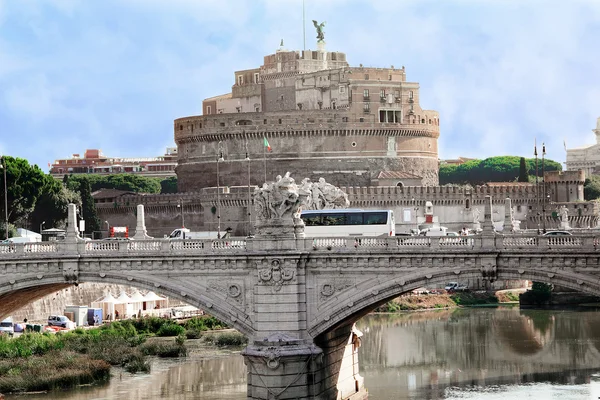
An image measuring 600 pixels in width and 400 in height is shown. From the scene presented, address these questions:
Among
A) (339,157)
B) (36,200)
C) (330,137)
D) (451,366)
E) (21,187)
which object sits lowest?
(451,366)

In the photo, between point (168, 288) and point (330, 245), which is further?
point (168, 288)

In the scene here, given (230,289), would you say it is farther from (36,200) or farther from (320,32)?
(320,32)

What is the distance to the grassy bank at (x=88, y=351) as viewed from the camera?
46.5 m

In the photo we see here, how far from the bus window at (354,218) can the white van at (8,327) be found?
51.3 ft

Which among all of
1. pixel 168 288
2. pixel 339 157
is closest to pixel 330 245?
pixel 168 288

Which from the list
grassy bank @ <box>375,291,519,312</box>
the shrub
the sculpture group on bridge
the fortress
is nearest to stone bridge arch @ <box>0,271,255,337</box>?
the sculpture group on bridge

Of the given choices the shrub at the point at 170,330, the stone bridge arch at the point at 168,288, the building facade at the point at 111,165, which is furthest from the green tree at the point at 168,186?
the stone bridge arch at the point at 168,288

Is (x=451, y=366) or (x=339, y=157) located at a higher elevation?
(x=339, y=157)

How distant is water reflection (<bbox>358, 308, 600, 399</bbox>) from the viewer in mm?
47031

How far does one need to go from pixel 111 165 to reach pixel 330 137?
70.5 meters

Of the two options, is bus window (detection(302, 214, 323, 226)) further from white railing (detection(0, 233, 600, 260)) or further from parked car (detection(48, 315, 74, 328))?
parked car (detection(48, 315, 74, 328))

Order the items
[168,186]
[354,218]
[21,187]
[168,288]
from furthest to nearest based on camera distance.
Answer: [168,186] → [21,187] → [354,218] → [168,288]

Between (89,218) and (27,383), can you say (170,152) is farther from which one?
(27,383)

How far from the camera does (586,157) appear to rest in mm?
177375
